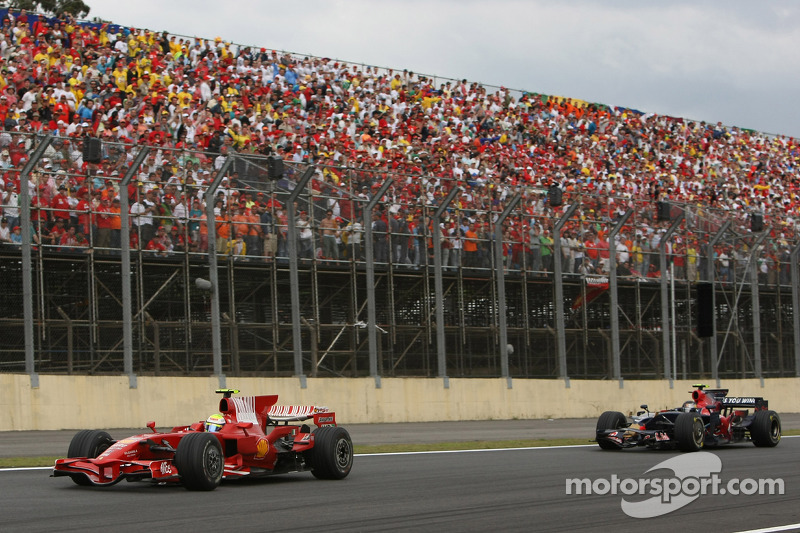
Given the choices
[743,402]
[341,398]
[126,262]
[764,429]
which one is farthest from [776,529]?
[341,398]

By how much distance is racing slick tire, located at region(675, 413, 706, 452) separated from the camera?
17.9m

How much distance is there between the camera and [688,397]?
32.9 meters

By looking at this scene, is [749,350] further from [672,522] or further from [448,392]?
[672,522]

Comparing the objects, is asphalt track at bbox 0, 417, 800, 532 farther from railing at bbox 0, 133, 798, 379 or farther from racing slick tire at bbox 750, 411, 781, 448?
railing at bbox 0, 133, 798, 379

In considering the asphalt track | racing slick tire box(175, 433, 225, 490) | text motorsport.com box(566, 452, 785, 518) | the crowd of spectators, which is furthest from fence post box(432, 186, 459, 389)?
racing slick tire box(175, 433, 225, 490)

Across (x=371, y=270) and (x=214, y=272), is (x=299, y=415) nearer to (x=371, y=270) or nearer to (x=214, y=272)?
(x=214, y=272)

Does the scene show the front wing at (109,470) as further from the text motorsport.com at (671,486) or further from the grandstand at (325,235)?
the grandstand at (325,235)

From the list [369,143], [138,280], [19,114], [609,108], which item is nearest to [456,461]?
[138,280]

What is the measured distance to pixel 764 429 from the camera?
1967 cm

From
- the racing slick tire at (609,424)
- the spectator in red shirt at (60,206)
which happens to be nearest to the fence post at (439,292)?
the racing slick tire at (609,424)

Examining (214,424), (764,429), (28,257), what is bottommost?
(764,429)

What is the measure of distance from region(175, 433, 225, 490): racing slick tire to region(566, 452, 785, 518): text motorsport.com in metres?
3.76

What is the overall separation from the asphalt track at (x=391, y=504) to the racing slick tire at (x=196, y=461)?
149 millimetres

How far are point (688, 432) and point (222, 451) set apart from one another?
8632mm
